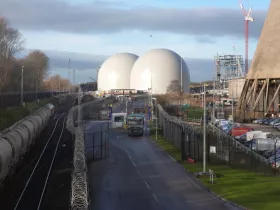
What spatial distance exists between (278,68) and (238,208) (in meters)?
→ 58.2

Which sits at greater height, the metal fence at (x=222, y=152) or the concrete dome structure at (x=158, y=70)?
the concrete dome structure at (x=158, y=70)

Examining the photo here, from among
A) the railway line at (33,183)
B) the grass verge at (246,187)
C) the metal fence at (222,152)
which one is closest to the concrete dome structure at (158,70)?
the railway line at (33,183)

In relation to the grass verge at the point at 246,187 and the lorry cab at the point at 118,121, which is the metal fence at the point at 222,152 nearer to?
the grass verge at the point at 246,187

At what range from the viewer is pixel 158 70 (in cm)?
15912

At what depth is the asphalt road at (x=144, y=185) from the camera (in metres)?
23.2

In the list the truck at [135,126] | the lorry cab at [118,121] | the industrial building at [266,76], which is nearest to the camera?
the truck at [135,126]

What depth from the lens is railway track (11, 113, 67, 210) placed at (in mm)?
22891

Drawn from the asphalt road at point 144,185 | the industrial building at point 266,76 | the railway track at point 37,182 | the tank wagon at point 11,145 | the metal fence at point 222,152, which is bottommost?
the asphalt road at point 144,185

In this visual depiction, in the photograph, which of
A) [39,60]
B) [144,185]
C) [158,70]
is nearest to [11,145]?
[144,185]

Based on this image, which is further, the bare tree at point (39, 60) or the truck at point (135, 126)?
the bare tree at point (39, 60)

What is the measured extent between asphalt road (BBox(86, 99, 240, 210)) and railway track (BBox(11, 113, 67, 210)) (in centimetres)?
279

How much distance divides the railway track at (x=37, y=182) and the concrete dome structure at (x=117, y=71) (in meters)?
136

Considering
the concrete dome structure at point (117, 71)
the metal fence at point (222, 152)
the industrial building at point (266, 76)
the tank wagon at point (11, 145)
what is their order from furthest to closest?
the concrete dome structure at point (117, 71) → the industrial building at point (266, 76) → the metal fence at point (222, 152) → the tank wagon at point (11, 145)

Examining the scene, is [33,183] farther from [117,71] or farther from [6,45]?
[117,71]
